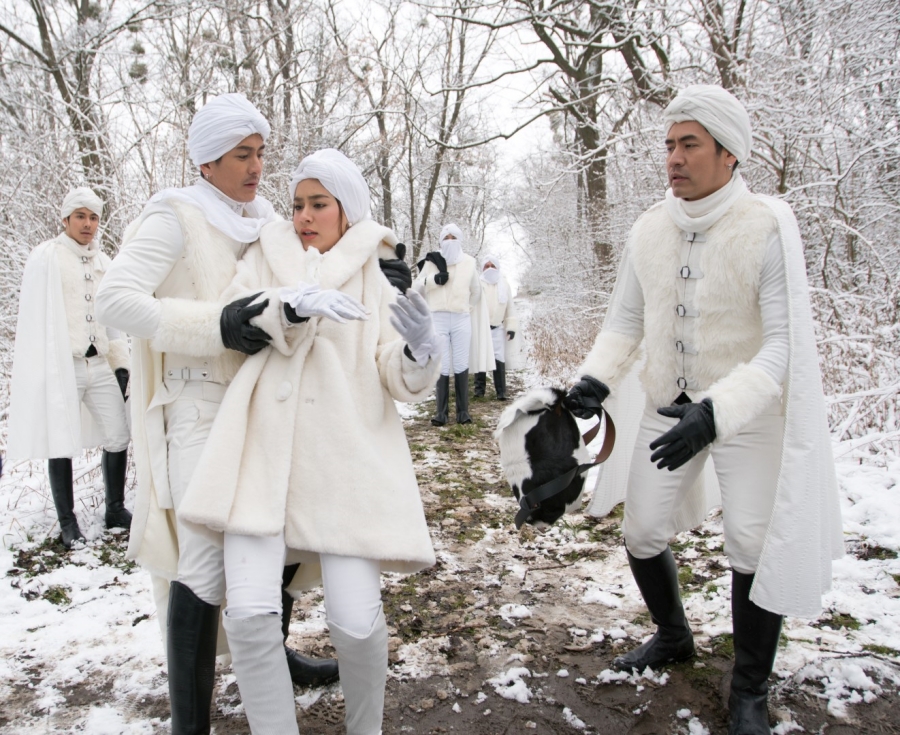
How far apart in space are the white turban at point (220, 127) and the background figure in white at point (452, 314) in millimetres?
5702

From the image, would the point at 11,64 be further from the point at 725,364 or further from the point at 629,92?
the point at 725,364

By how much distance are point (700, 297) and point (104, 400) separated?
3.90 m

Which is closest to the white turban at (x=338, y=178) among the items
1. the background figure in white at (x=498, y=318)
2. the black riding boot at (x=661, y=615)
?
the black riding boot at (x=661, y=615)

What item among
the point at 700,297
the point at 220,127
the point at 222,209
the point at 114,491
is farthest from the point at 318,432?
the point at 114,491

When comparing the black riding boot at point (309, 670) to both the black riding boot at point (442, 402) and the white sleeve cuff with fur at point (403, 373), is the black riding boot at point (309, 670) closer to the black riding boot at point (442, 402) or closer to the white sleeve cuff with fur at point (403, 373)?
the white sleeve cuff with fur at point (403, 373)

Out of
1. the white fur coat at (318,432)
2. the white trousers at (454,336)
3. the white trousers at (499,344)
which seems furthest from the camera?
the white trousers at (499,344)

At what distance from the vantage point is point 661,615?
2609 millimetres

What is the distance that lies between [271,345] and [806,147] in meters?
7.11

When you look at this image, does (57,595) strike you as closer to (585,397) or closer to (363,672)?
(363,672)

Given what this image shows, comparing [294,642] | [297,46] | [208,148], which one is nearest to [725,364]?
[208,148]

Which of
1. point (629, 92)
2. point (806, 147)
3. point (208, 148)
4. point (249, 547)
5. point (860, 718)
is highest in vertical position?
point (629, 92)

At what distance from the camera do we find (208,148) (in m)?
2.20

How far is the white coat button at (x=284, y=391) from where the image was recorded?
2000 mm

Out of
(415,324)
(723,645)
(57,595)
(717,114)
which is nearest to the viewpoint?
(415,324)
